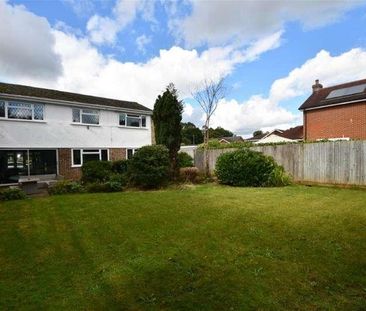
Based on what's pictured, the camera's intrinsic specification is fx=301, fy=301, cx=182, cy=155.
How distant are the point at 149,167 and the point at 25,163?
340 inches

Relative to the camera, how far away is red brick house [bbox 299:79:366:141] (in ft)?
73.6

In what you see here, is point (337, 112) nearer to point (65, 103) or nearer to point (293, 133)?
point (293, 133)

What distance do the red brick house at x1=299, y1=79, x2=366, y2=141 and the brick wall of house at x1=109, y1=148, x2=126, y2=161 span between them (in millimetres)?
16067

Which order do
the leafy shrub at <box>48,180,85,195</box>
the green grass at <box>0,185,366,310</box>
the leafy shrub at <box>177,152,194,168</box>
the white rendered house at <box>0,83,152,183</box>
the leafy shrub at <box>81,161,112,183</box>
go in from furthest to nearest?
the leafy shrub at <box>177,152,194,168</box> → the white rendered house at <box>0,83,152,183</box> → the leafy shrub at <box>81,161,112,183</box> → the leafy shrub at <box>48,180,85,195</box> → the green grass at <box>0,185,366,310</box>

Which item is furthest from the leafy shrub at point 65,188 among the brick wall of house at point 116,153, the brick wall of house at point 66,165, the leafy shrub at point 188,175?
the brick wall of house at point 116,153

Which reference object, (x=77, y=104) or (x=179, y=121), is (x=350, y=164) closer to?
(x=179, y=121)

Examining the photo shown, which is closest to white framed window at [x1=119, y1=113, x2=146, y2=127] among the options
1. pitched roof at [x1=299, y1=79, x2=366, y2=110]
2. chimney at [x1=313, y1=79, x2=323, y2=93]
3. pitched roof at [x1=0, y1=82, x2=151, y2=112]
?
pitched roof at [x1=0, y1=82, x2=151, y2=112]

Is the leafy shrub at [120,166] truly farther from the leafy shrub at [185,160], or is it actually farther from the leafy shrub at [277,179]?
the leafy shrub at [277,179]

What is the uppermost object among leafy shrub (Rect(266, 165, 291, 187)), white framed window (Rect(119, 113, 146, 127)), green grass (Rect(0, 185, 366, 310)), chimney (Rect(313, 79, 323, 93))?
chimney (Rect(313, 79, 323, 93))

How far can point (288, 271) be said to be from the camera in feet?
15.2

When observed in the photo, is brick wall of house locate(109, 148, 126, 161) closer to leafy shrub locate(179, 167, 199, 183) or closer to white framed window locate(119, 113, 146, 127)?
white framed window locate(119, 113, 146, 127)

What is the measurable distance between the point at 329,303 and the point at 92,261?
12.3 feet

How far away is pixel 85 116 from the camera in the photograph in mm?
20656

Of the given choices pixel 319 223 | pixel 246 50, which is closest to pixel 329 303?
pixel 319 223
